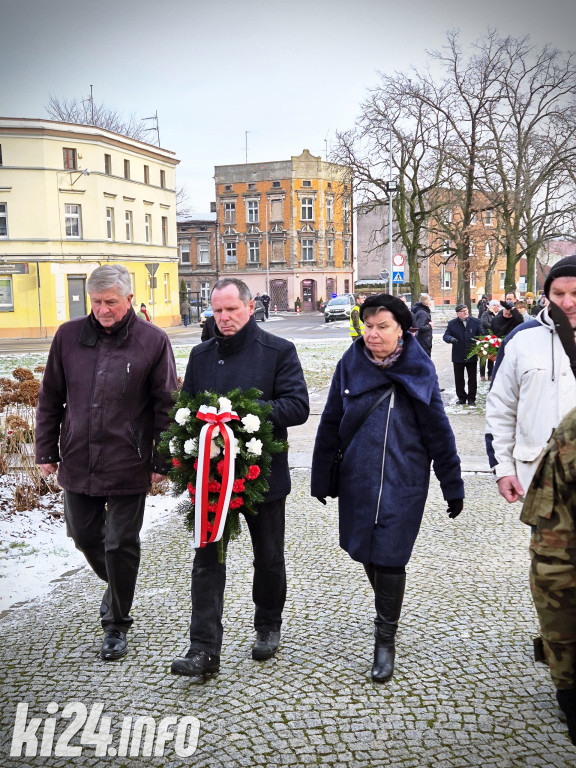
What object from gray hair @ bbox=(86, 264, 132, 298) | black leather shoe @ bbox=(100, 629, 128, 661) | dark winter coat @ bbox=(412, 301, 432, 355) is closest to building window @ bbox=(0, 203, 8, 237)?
dark winter coat @ bbox=(412, 301, 432, 355)

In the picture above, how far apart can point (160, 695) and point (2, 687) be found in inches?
33.3

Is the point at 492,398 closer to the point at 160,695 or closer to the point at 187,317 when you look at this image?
the point at 160,695

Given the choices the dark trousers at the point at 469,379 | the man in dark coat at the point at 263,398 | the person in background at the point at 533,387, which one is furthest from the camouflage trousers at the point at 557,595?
the dark trousers at the point at 469,379

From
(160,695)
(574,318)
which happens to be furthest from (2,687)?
(574,318)

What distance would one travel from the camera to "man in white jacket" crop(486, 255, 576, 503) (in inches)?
151

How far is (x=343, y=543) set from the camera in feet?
14.0

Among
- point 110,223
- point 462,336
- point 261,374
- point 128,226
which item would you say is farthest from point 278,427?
point 128,226

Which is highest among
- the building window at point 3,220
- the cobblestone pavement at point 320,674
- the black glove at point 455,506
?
the building window at point 3,220

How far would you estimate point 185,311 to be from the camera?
5547cm

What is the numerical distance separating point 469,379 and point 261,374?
36.7ft

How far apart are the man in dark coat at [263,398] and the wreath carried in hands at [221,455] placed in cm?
16

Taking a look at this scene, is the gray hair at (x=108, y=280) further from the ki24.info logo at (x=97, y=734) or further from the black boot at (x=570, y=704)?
the black boot at (x=570, y=704)

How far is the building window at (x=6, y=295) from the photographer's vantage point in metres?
40.2

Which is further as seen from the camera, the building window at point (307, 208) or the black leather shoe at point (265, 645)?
→ the building window at point (307, 208)
